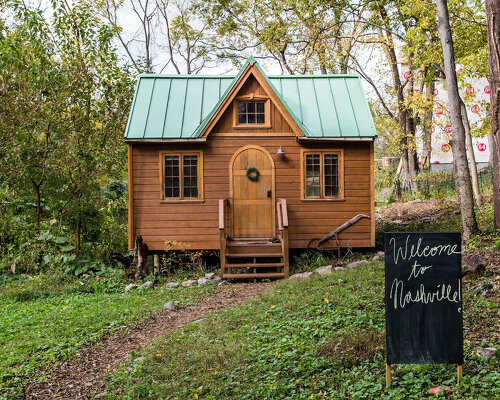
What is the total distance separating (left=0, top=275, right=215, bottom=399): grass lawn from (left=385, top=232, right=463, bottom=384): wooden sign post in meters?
3.98

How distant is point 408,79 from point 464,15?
601 centimetres

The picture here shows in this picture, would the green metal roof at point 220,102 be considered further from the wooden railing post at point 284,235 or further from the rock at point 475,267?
the rock at point 475,267

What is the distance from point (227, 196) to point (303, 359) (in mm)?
7970

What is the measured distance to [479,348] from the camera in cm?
464

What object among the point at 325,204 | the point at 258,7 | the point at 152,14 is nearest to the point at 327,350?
the point at 325,204

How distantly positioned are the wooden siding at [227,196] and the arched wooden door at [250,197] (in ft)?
0.55

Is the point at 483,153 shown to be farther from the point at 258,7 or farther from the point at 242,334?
the point at 242,334

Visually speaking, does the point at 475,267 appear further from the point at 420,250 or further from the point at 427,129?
the point at 427,129

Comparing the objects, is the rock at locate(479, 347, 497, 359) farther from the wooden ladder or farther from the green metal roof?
the green metal roof

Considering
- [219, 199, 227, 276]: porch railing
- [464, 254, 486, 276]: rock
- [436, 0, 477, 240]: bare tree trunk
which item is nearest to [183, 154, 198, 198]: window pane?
[219, 199, 227, 276]: porch railing

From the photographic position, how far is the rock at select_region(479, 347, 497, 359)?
14.6ft

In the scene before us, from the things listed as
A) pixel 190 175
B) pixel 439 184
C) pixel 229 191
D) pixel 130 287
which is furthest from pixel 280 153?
pixel 439 184

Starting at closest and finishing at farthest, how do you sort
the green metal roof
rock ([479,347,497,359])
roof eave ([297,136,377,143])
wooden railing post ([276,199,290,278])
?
rock ([479,347,497,359])
wooden railing post ([276,199,290,278])
roof eave ([297,136,377,143])
the green metal roof

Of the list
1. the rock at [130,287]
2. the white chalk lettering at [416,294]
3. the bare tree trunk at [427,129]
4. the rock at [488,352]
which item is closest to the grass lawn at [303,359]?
the rock at [488,352]
